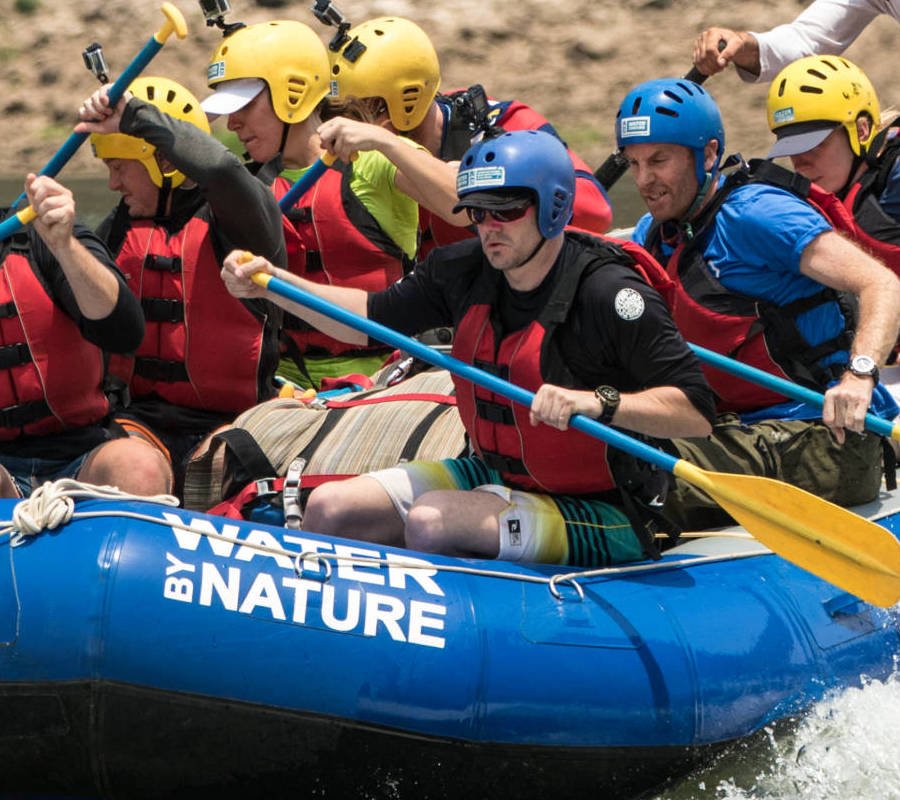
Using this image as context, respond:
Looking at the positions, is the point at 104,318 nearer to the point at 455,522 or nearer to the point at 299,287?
the point at 299,287

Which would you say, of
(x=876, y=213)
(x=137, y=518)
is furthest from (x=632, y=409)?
(x=876, y=213)

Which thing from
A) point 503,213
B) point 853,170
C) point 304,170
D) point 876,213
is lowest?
point 876,213

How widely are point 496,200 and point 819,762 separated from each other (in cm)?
164

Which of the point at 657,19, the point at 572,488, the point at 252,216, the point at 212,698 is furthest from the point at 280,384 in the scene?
the point at 657,19

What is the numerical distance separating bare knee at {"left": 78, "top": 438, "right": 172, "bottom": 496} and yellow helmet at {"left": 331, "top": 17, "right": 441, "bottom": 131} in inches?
68.7

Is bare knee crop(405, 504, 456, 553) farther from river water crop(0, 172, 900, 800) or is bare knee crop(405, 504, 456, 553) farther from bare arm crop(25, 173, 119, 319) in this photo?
bare arm crop(25, 173, 119, 319)

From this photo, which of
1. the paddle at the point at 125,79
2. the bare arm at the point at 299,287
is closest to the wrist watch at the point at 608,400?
the bare arm at the point at 299,287

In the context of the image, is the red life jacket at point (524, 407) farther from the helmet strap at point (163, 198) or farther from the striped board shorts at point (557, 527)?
the helmet strap at point (163, 198)

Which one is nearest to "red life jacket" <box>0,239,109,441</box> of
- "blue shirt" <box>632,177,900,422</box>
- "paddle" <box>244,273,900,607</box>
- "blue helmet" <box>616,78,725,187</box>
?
"paddle" <box>244,273,900,607</box>

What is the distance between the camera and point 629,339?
3.83 m

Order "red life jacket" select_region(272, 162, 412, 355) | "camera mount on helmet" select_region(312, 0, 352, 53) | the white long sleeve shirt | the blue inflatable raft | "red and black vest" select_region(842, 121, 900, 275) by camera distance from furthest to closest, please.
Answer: the white long sleeve shirt, "red and black vest" select_region(842, 121, 900, 275), "camera mount on helmet" select_region(312, 0, 352, 53), "red life jacket" select_region(272, 162, 412, 355), the blue inflatable raft

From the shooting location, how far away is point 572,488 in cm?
412

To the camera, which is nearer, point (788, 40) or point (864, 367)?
point (864, 367)

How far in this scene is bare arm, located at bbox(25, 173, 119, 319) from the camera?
398 cm
